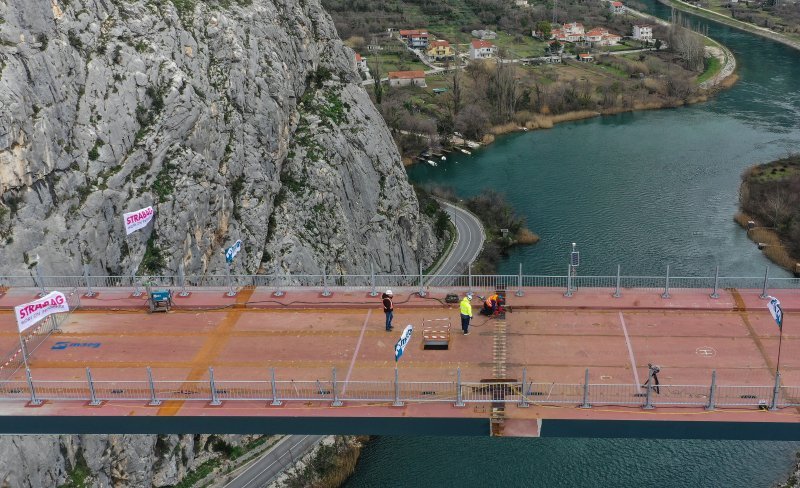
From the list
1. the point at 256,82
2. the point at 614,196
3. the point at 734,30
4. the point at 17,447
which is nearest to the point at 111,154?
the point at 256,82

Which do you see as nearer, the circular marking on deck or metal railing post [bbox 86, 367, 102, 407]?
metal railing post [bbox 86, 367, 102, 407]

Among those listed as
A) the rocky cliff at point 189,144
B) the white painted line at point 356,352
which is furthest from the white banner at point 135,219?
the white painted line at point 356,352

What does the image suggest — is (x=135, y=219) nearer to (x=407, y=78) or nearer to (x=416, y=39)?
(x=407, y=78)

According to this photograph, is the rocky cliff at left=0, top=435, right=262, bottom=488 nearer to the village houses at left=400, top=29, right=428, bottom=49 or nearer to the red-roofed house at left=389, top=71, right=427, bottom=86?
the red-roofed house at left=389, top=71, right=427, bottom=86

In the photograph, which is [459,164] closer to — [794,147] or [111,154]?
[794,147]

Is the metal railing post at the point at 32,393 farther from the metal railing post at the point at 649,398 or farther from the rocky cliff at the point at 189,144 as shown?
the metal railing post at the point at 649,398

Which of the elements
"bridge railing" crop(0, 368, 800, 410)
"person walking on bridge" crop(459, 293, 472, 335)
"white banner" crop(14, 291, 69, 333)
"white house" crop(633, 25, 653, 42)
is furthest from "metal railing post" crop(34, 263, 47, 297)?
"white house" crop(633, 25, 653, 42)
